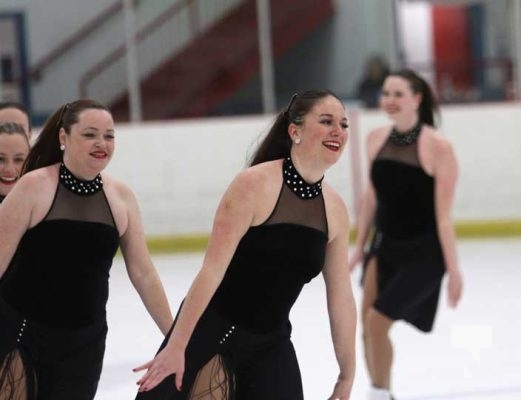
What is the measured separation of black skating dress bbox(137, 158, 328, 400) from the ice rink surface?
2184mm

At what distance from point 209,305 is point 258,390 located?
277 millimetres

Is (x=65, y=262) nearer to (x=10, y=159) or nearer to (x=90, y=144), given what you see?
(x=90, y=144)

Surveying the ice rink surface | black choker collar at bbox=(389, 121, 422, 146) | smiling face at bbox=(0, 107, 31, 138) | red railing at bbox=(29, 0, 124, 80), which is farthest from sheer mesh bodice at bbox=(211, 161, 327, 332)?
red railing at bbox=(29, 0, 124, 80)

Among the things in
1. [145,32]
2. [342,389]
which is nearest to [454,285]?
[342,389]

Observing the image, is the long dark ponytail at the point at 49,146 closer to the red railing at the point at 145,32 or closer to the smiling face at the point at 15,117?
the smiling face at the point at 15,117

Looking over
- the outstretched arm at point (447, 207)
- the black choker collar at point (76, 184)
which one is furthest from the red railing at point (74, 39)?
the black choker collar at point (76, 184)

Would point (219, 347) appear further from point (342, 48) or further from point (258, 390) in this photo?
point (342, 48)

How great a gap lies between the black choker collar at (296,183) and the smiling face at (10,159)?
1114 millimetres

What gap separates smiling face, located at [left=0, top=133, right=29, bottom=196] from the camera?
4.10m

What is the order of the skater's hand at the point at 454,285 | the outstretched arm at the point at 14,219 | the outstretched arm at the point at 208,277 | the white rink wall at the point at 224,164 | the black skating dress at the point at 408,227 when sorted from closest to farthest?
the outstretched arm at the point at 208,277, the outstretched arm at the point at 14,219, the skater's hand at the point at 454,285, the black skating dress at the point at 408,227, the white rink wall at the point at 224,164

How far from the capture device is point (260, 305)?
3.39 meters

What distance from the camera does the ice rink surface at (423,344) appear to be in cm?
580

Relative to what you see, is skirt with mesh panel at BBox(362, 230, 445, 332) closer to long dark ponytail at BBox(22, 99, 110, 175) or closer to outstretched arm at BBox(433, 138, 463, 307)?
outstretched arm at BBox(433, 138, 463, 307)

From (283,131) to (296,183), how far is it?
7.4 inches
